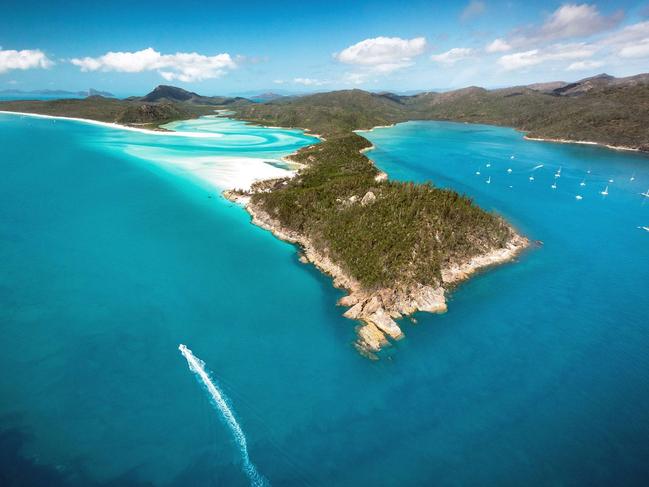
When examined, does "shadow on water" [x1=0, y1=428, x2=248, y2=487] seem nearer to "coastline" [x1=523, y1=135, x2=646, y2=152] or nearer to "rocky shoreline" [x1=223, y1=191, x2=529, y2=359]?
"rocky shoreline" [x1=223, y1=191, x2=529, y2=359]

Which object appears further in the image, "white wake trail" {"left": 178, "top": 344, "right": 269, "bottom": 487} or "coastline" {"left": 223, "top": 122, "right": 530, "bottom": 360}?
"coastline" {"left": 223, "top": 122, "right": 530, "bottom": 360}

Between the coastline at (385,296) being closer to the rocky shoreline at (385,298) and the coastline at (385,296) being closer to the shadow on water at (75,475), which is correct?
the rocky shoreline at (385,298)

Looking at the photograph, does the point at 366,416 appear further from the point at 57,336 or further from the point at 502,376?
the point at 57,336

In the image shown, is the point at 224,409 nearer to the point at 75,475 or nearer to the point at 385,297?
the point at 75,475

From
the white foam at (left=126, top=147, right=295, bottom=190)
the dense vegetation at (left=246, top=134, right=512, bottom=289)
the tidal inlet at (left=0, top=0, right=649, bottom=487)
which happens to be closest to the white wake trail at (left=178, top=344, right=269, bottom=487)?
the tidal inlet at (left=0, top=0, right=649, bottom=487)

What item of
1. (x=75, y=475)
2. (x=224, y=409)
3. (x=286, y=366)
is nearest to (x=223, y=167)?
(x=286, y=366)
